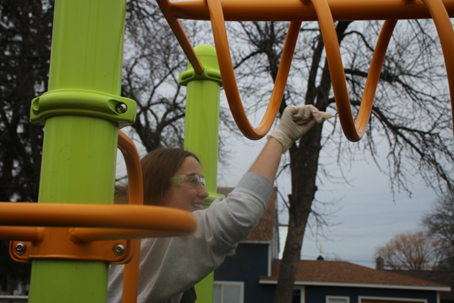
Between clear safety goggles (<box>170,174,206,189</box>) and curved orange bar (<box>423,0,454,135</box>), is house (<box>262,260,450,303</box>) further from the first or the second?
curved orange bar (<box>423,0,454,135</box>)

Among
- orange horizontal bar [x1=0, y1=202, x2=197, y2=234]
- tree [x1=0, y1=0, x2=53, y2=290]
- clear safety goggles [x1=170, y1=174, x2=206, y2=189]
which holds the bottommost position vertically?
orange horizontal bar [x1=0, y1=202, x2=197, y2=234]

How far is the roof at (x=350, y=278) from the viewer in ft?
51.0

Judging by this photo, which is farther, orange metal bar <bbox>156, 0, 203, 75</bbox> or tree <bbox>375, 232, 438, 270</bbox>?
tree <bbox>375, 232, 438, 270</bbox>

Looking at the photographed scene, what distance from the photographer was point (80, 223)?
1.53 ft

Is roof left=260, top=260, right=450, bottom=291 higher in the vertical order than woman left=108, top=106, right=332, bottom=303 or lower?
lower

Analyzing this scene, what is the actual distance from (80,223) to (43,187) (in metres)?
0.18

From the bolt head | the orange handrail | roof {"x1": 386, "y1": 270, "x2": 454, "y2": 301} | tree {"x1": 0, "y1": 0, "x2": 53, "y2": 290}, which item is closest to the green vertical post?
the orange handrail

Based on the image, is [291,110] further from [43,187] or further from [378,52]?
[43,187]

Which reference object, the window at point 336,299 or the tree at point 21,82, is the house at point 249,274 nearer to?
the window at point 336,299

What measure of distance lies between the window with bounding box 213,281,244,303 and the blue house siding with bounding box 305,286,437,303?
8.74 feet

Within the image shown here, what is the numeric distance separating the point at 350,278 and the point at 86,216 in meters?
17.2

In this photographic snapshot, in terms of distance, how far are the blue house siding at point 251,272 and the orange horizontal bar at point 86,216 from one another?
1514 centimetres

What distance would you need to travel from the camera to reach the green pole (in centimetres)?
59

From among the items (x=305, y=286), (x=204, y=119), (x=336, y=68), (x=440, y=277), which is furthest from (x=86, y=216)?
(x=440, y=277)
